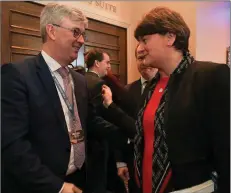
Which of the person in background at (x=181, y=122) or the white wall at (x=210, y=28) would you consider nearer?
the person in background at (x=181, y=122)

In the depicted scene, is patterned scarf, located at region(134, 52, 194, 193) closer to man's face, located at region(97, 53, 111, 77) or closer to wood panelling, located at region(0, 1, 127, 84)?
man's face, located at region(97, 53, 111, 77)

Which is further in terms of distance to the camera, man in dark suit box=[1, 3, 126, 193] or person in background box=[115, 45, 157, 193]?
person in background box=[115, 45, 157, 193]

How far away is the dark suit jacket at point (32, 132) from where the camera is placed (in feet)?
4.46

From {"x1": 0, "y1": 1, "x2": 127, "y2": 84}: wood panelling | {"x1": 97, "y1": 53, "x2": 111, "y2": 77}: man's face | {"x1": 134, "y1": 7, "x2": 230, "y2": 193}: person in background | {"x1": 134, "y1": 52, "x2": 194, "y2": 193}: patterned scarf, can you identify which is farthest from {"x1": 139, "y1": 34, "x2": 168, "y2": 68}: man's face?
{"x1": 0, "y1": 1, "x2": 127, "y2": 84}: wood panelling

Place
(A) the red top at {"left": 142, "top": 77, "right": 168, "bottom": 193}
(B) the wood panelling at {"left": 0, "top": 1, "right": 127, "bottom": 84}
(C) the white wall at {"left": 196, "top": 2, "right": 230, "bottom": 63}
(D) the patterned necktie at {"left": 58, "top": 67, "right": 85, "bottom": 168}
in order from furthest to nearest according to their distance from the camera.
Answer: (C) the white wall at {"left": 196, "top": 2, "right": 230, "bottom": 63}
(B) the wood panelling at {"left": 0, "top": 1, "right": 127, "bottom": 84}
(D) the patterned necktie at {"left": 58, "top": 67, "right": 85, "bottom": 168}
(A) the red top at {"left": 142, "top": 77, "right": 168, "bottom": 193}

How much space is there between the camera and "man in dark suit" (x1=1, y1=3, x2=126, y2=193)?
1.37m

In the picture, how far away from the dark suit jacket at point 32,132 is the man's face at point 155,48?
48 centimetres

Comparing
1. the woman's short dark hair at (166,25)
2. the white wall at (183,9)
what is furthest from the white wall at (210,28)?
the woman's short dark hair at (166,25)

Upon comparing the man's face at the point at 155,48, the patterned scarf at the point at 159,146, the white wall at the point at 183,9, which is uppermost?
the white wall at the point at 183,9

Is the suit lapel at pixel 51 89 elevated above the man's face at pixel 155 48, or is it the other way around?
the man's face at pixel 155 48

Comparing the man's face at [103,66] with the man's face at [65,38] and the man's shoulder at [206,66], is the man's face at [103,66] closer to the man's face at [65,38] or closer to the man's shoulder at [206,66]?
the man's face at [65,38]

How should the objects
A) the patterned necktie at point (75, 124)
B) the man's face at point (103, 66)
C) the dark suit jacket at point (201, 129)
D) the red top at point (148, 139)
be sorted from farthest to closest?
the man's face at point (103, 66) < the patterned necktie at point (75, 124) < the red top at point (148, 139) < the dark suit jacket at point (201, 129)

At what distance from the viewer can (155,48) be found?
4.93 ft

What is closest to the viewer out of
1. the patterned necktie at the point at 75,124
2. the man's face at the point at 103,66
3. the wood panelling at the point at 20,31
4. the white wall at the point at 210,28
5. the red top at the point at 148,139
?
the red top at the point at 148,139
